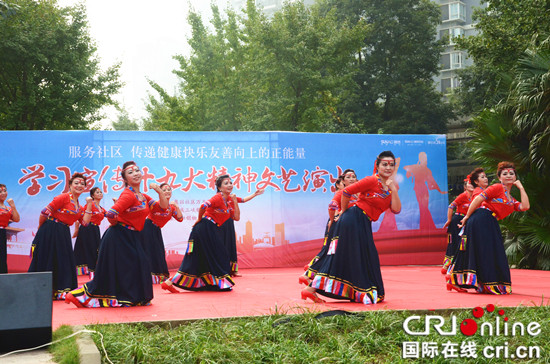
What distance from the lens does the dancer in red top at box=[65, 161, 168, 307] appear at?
6473 millimetres

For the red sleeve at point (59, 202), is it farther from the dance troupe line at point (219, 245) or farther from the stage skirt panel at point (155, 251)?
the stage skirt panel at point (155, 251)

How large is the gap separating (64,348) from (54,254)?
3.88m

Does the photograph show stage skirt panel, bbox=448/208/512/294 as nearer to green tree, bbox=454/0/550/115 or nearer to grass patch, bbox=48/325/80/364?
grass patch, bbox=48/325/80/364

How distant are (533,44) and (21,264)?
9650 millimetres

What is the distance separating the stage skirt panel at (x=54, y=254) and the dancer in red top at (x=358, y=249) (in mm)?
2994

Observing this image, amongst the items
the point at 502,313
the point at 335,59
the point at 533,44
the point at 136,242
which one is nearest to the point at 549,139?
the point at 533,44

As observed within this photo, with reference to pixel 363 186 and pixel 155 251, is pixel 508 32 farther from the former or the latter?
pixel 363 186

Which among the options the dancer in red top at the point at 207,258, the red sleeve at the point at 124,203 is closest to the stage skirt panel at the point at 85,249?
the dancer in red top at the point at 207,258

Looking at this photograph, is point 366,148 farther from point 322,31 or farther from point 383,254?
point 322,31

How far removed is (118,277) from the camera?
6.55 m

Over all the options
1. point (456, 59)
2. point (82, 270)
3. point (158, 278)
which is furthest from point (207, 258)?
point (456, 59)

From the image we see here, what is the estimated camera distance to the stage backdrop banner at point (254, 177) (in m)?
11.1

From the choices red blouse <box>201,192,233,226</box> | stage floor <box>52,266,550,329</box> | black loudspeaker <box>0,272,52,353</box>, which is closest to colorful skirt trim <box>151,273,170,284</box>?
stage floor <box>52,266,550,329</box>

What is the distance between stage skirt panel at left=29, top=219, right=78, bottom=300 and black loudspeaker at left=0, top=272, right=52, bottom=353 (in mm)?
Answer: 3511
